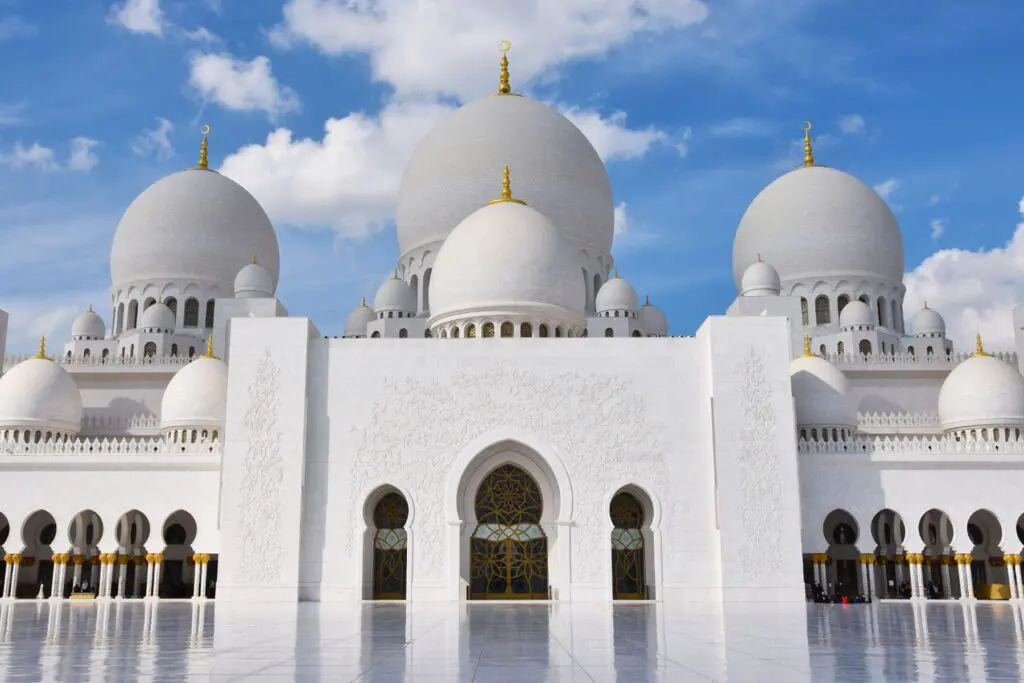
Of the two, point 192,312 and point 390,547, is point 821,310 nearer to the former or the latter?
point 390,547

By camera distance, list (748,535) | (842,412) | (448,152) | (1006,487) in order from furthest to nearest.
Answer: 1. (448,152)
2. (842,412)
3. (1006,487)
4. (748,535)

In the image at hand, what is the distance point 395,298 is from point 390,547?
25.3 ft

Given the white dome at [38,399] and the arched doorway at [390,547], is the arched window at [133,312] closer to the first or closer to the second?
the white dome at [38,399]

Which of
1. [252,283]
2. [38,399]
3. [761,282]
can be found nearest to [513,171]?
[761,282]

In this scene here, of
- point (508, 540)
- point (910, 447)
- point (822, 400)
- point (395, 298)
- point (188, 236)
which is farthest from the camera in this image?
point (188, 236)

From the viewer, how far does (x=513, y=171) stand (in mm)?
21719

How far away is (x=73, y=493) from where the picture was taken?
1672 centimetres

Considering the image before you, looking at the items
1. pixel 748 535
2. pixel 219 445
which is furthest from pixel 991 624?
pixel 219 445

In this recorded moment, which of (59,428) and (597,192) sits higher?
(597,192)

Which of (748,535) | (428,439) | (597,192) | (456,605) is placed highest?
(597,192)

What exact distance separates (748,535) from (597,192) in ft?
33.1

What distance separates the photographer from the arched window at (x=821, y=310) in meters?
24.2

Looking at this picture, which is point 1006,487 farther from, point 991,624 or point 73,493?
point 73,493

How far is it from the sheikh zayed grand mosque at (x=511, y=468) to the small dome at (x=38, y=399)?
0.04 metres
